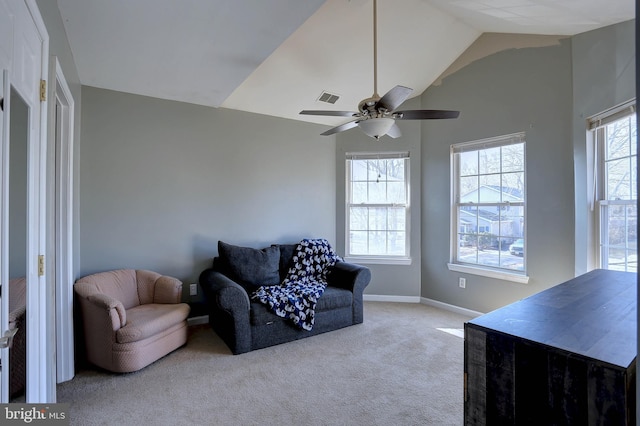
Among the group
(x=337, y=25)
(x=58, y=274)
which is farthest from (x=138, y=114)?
(x=337, y=25)

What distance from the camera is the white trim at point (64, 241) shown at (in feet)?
7.48

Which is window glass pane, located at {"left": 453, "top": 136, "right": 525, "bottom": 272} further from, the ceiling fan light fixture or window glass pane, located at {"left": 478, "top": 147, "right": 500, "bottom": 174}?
the ceiling fan light fixture

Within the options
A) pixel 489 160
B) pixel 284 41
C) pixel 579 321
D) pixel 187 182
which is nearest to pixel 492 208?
pixel 489 160

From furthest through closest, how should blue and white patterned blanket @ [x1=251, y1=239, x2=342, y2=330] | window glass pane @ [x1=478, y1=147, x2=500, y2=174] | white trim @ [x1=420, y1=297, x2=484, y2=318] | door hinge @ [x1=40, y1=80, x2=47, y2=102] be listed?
1. white trim @ [x1=420, y1=297, x2=484, y2=318]
2. window glass pane @ [x1=478, y1=147, x2=500, y2=174]
3. blue and white patterned blanket @ [x1=251, y1=239, x2=342, y2=330]
4. door hinge @ [x1=40, y1=80, x2=47, y2=102]

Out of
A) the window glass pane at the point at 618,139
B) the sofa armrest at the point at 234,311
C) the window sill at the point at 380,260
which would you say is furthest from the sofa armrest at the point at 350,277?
the window glass pane at the point at 618,139

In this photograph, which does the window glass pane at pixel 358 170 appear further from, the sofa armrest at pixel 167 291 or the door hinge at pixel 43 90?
the door hinge at pixel 43 90

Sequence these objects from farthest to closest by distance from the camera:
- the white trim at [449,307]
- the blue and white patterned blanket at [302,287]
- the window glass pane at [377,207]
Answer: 1. the window glass pane at [377,207]
2. the white trim at [449,307]
3. the blue and white patterned blanket at [302,287]

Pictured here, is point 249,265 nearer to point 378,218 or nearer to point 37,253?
point 378,218

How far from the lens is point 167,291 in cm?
298

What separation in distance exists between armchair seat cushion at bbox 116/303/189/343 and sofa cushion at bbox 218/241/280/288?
0.64 meters

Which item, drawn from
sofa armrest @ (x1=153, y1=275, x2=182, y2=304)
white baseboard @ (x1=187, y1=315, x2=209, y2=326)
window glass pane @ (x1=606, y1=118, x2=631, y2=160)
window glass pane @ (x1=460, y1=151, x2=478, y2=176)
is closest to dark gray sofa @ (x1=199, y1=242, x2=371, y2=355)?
white baseboard @ (x1=187, y1=315, x2=209, y2=326)

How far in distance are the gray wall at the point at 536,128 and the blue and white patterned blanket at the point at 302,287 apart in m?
1.52

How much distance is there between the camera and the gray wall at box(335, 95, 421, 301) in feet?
14.2

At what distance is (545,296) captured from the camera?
1473 mm
